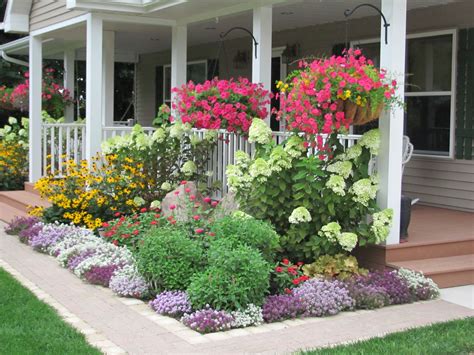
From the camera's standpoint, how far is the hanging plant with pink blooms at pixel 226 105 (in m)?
7.22

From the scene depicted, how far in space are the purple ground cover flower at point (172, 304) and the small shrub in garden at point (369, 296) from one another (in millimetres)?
1364

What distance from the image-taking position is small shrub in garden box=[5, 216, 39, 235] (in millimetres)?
8648

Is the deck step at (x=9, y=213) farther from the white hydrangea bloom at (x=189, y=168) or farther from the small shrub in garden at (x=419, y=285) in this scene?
the small shrub in garden at (x=419, y=285)

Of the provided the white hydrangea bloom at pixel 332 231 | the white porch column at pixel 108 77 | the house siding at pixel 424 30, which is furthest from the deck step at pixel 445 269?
the white porch column at pixel 108 77

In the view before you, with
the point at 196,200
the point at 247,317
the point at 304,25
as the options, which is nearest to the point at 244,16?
the point at 304,25

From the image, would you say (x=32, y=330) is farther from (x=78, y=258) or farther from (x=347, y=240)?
(x=347, y=240)

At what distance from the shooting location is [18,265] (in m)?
7.00

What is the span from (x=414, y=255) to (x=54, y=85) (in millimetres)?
9107


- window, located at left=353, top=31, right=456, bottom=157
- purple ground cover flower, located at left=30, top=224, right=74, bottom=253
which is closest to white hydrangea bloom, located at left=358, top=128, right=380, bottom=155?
window, located at left=353, top=31, right=456, bottom=157

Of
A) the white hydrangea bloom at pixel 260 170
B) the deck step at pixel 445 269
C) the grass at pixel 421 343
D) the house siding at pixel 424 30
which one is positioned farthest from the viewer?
the house siding at pixel 424 30

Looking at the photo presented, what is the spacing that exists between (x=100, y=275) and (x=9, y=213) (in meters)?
4.86

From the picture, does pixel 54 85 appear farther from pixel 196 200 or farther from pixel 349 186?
pixel 349 186

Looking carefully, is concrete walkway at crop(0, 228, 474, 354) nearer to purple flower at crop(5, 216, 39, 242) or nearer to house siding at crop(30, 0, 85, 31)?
purple flower at crop(5, 216, 39, 242)

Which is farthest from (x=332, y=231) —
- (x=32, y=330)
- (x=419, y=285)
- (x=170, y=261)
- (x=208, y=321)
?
(x=32, y=330)
